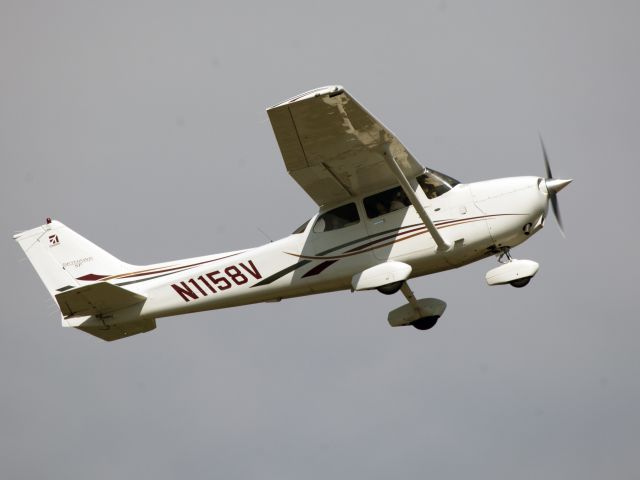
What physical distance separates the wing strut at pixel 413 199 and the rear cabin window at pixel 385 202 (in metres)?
0.40

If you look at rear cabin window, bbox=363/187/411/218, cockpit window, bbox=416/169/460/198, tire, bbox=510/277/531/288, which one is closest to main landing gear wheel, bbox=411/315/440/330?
tire, bbox=510/277/531/288

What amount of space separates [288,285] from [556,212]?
4476 millimetres

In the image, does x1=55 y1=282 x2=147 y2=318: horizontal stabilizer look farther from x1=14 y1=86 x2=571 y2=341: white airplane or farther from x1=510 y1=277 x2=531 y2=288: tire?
x1=510 y1=277 x2=531 y2=288: tire

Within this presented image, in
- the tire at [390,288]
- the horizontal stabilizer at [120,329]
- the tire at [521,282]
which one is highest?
the horizontal stabilizer at [120,329]

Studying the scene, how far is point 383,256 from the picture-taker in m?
16.7

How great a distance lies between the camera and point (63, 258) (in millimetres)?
18766

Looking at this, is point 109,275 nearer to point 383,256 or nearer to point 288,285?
point 288,285

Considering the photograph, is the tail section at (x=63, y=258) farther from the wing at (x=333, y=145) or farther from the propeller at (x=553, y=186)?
the propeller at (x=553, y=186)

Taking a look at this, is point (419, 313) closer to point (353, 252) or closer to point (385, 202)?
point (353, 252)

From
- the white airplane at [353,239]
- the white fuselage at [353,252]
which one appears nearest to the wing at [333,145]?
the white airplane at [353,239]

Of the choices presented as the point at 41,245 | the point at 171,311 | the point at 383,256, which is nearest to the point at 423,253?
the point at 383,256

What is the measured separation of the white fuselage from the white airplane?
0.02 meters

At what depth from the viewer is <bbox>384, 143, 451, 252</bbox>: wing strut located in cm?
1617

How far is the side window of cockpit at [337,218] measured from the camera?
1698 centimetres
